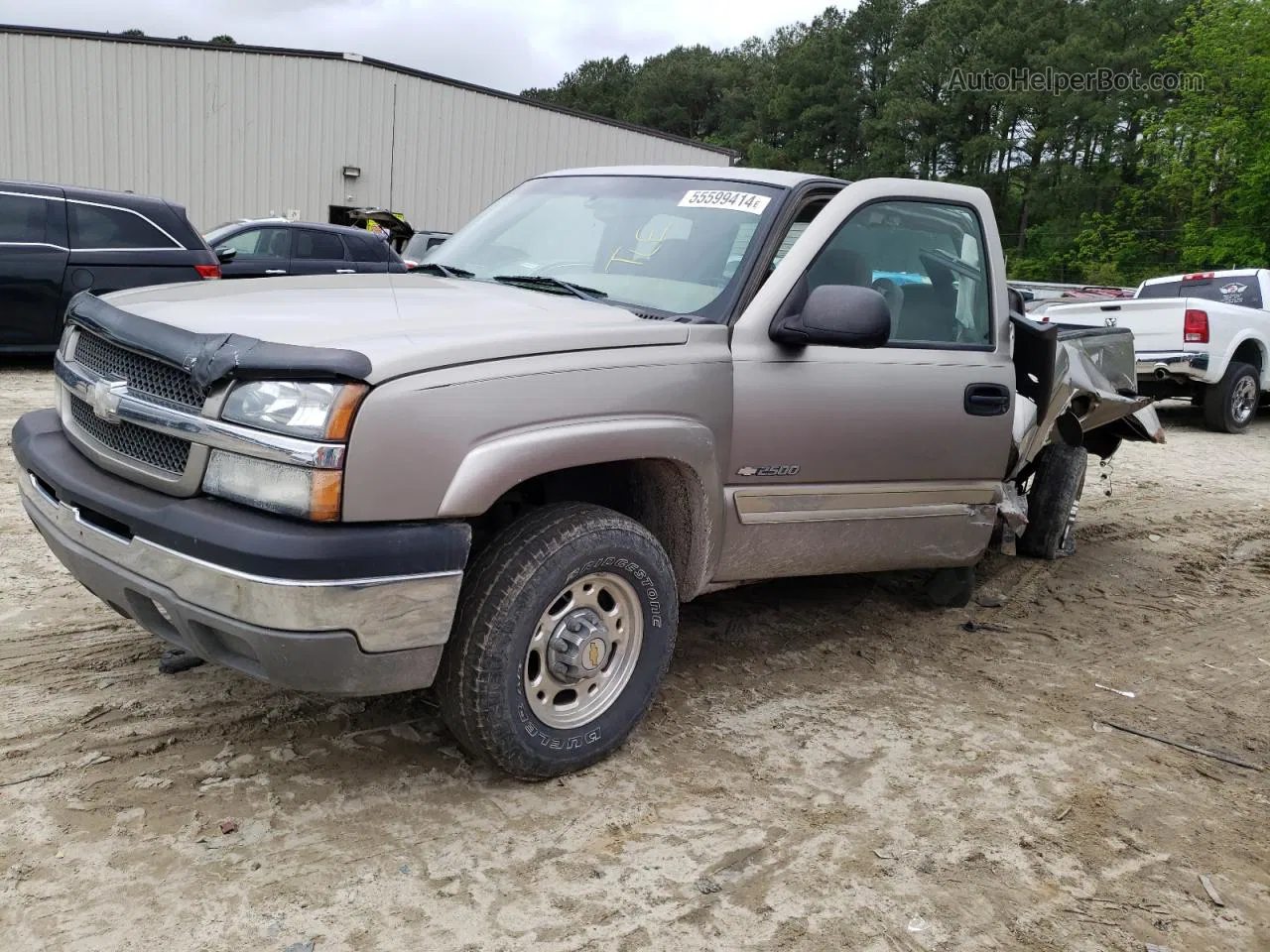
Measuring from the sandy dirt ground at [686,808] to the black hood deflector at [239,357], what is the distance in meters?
1.19

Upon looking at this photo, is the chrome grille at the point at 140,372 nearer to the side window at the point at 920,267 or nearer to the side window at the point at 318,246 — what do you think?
the side window at the point at 920,267

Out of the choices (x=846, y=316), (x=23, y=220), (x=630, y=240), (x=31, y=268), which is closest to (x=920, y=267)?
(x=846, y=316)

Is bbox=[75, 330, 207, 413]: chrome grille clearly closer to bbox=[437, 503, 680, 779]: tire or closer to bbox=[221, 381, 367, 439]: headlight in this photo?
bbox=[221, 381, 367, 439]: headlight

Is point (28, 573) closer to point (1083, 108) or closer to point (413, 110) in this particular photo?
point (413, 110)

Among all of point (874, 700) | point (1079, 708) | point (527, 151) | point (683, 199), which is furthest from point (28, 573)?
point (527, 151)

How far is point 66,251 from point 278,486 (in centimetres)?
864

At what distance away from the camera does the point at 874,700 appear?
4191 millimetres

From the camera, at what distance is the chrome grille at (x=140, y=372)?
288 centimetres

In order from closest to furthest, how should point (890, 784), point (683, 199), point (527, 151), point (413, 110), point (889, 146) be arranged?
point (890, 784), point (683, 199), point (413, 110), point (527, 151), point (889, 146)

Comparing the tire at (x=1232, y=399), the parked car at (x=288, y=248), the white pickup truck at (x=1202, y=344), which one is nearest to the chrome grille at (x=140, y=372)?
the parked car at (x=288, y=248)

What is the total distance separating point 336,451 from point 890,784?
6.51 ft

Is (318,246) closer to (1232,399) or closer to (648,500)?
(1232,399)

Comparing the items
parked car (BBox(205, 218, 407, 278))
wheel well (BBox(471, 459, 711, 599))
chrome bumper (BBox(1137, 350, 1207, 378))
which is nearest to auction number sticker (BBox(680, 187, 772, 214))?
wheel well (BBox(471, 459, 711, 599))

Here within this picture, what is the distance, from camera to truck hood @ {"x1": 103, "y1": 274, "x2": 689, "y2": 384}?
2865mm
